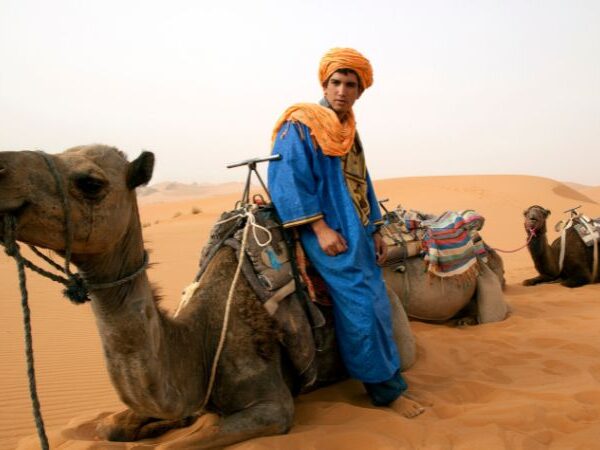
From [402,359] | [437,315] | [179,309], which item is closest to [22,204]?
[179,309]

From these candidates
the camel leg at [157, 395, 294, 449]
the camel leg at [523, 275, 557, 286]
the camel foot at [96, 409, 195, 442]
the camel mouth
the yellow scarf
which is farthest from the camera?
the camel leg at [523, 275, 557, 286]

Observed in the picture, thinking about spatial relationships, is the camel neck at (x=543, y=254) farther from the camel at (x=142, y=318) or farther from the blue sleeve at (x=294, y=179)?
the blue sleeve at (x=294, y=179)

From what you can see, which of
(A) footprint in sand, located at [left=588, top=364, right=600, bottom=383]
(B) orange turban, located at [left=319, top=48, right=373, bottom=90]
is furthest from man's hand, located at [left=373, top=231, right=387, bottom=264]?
(A) footprint in sand, located at [left=588, top=364, right=600, bottom=383]

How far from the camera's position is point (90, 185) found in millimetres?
2049

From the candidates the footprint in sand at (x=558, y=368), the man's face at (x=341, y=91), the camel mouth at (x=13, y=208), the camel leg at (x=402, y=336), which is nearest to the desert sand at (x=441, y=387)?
the footprint in sand at (x=558, y=368)

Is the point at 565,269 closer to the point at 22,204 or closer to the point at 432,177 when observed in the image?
the point at 22,204

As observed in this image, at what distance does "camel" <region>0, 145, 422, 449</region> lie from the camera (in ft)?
6.31

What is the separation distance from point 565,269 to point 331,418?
6611 mm

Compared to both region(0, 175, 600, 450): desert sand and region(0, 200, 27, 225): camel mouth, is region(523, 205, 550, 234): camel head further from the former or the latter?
region(0, 200, 27, 225): camel mouth

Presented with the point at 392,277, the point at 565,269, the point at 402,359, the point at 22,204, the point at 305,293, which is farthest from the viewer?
the point at 565,269

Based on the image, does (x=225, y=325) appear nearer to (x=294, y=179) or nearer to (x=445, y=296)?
(x=294, y=179)

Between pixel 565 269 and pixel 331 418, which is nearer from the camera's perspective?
pixel 331 418

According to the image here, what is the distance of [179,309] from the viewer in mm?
3105

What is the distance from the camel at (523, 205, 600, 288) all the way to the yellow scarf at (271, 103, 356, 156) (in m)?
5.58
